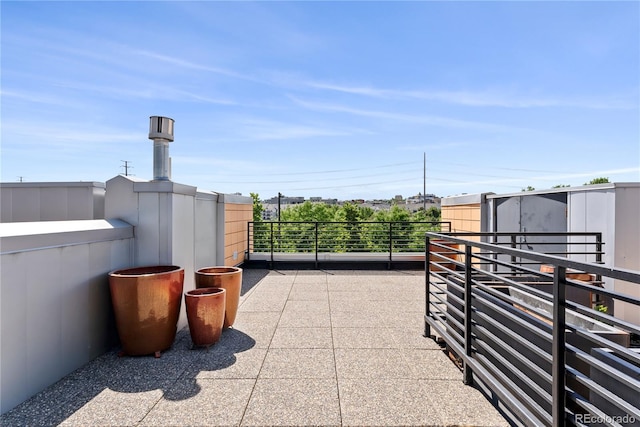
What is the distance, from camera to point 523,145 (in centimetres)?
2006

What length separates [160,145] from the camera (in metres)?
3.45

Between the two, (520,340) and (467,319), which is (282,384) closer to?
(467,319)

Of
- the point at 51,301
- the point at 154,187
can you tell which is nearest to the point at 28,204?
the point at 154,187

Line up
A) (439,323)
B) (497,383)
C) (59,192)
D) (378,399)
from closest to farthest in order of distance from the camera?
(497,383) → (378,399) → (439,323) → (59,192)

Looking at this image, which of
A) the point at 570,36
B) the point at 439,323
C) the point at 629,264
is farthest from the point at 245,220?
the point at 570,36

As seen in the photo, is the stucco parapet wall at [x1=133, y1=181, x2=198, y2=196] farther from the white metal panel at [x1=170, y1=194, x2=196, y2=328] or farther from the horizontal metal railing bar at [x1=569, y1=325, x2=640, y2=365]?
the horizontal metal railing bar at [x1=569, y1=325, x2=640, y2=365]

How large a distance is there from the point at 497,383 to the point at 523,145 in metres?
22.7

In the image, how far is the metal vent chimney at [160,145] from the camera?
134 inches

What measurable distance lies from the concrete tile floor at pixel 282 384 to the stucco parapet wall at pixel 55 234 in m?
1.02

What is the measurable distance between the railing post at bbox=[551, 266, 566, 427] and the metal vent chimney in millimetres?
3523

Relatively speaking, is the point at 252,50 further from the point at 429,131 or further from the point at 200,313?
the point at 429,131

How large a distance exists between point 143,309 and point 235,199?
4312 millimetres

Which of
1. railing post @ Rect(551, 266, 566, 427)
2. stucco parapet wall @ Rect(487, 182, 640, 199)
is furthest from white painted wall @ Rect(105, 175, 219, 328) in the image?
stucco parapet wall @ Rect(487, 182, 640, 199)

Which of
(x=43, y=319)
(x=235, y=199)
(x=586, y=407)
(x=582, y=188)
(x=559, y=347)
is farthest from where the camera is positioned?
(x=235, y=199)
